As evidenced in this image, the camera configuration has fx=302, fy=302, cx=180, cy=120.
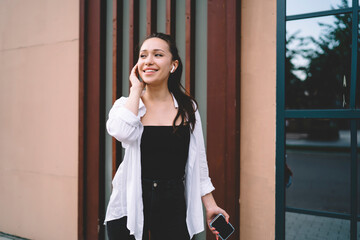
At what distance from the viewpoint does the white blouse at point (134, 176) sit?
1702mm

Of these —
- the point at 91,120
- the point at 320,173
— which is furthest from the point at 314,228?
the point at 320,173

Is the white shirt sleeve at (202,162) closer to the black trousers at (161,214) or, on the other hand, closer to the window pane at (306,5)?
the black trousers at (161,214)

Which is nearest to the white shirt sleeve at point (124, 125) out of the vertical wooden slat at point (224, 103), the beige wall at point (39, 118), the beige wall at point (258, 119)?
the vertical wooden slat at point (224, 103)

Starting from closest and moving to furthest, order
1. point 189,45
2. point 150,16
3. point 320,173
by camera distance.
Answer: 1. point 189,45
2. point 150,16
3. point 320,173

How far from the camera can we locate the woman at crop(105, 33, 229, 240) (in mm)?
1783

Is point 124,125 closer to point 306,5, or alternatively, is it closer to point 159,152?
point 159,152

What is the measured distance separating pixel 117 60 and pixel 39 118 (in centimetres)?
138

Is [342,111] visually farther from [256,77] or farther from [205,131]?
[205,131]

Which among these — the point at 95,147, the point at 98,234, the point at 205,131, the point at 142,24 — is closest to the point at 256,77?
the point at 205,131

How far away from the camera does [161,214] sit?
1.83 m

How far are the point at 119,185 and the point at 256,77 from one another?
5.18ft

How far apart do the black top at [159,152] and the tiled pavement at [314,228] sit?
3169mm

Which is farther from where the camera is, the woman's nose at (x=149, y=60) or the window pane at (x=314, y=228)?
the window pane at (x=314, y=228)

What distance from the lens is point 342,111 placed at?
2.46 m
